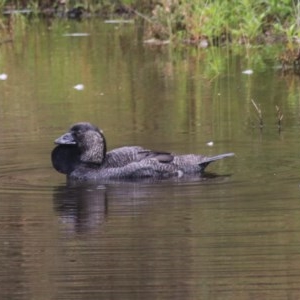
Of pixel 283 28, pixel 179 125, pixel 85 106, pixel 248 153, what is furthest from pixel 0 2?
pixel 248 153

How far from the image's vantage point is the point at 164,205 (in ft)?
31.6

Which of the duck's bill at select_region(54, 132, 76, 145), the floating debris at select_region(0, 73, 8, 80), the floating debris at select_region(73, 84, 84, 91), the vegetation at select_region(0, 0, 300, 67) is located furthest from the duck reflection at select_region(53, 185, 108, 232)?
the vegetation at select_region(0, 0, 300, 67)

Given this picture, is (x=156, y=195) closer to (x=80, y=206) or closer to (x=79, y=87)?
(x=80, y=206)

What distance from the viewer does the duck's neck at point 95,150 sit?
1130 cm

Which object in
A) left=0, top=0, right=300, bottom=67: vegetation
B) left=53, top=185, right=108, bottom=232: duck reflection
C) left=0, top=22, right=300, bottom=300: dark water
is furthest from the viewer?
left=0, top=0, right=300, bottom=67: vegetation

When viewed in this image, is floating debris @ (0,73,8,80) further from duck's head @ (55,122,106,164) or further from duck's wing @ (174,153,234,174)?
duck's wing @ (174,153,234,174)

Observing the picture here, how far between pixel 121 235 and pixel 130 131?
4512 mm

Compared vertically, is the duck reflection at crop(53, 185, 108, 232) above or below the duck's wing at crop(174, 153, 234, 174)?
below

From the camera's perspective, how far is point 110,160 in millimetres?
11219

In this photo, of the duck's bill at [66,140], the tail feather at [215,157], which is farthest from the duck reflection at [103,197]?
the duck's bill at [66,140]

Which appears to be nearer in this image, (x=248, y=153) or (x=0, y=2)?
(x=248, y=153)

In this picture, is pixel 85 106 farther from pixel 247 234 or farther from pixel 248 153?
pixel 247 234

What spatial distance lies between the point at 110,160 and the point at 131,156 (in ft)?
0.66

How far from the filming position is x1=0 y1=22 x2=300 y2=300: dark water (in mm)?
7531
